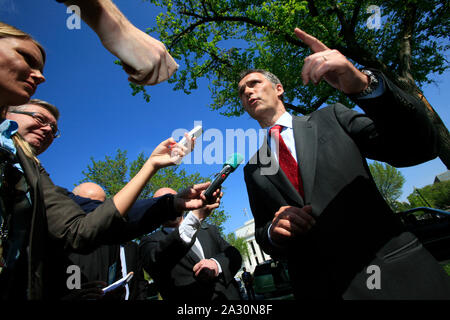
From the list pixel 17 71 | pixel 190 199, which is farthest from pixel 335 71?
pixel 17 71

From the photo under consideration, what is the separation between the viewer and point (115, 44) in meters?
1.01

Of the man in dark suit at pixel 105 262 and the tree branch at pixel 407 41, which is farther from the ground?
the tree branch at pixel 407 41

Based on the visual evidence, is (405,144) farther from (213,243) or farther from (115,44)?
(213,243)

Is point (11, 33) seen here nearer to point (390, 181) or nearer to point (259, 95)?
point (259, 95)

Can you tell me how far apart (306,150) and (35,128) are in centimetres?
267

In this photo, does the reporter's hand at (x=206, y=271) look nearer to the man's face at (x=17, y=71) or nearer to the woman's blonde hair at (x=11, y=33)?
the man's face at (x=17, y=71)

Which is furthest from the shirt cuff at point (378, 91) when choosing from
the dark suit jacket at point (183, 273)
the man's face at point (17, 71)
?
the dark suit jacket at point (183, 273)

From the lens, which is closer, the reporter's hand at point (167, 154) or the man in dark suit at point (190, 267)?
the reporter's hand at point (167, 154)

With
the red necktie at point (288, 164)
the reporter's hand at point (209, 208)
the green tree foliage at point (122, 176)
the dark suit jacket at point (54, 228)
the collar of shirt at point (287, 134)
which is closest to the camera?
the dark suit jacket at point (54, 228)


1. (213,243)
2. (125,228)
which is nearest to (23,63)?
(125,228)

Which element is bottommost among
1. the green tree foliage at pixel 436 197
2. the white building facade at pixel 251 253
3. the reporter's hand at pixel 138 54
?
the white building facade at pixel 251 253

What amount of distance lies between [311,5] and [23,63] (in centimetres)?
946

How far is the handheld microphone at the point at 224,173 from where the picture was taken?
1.85m

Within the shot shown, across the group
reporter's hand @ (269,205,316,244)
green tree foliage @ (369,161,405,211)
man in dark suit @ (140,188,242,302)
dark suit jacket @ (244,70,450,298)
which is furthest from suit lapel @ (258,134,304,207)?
green tree foliage @ (369,161,405,211)
